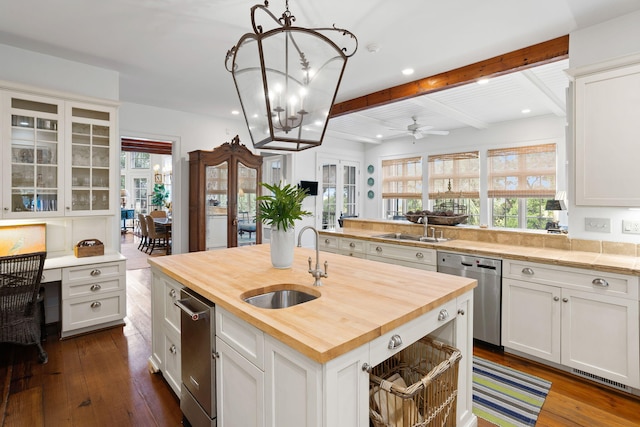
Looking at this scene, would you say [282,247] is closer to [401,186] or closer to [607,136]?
[607,136]

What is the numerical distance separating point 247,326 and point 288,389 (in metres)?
0.32

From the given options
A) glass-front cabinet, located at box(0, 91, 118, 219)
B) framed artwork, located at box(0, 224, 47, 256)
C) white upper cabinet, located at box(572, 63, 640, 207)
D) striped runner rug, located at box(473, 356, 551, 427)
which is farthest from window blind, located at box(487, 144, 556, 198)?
framed artwork, located at box(0, 224, 47, 256)

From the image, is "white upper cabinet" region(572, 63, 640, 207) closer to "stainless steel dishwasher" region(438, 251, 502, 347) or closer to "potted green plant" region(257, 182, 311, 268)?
"stainless steel dishwasher" region(438, 251, 502, 347)

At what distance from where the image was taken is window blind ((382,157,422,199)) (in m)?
7.49

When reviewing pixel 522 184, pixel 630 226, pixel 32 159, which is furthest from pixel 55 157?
pixel 522 184

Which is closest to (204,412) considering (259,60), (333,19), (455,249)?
(259,60)

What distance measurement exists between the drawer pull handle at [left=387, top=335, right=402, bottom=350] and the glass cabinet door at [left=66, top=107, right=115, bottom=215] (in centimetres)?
338

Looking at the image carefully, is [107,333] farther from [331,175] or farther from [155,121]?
[331,175]

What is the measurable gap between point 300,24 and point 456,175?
5.29 metres

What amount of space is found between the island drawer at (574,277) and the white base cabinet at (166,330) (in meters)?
2.57

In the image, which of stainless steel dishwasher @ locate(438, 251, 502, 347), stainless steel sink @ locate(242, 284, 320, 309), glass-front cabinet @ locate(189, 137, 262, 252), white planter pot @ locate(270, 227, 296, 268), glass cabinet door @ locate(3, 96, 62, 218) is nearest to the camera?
stainless steel sink @ locate(242, 284, 320, 309)

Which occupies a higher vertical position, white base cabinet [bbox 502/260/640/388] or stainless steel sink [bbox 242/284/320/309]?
stainless steel sink [bbox 242/284/320/309]

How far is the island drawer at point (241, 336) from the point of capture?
1269 millimetres

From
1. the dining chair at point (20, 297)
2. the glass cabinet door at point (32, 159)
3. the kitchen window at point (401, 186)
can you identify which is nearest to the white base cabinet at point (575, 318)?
the dining chair at point (20, 297)
